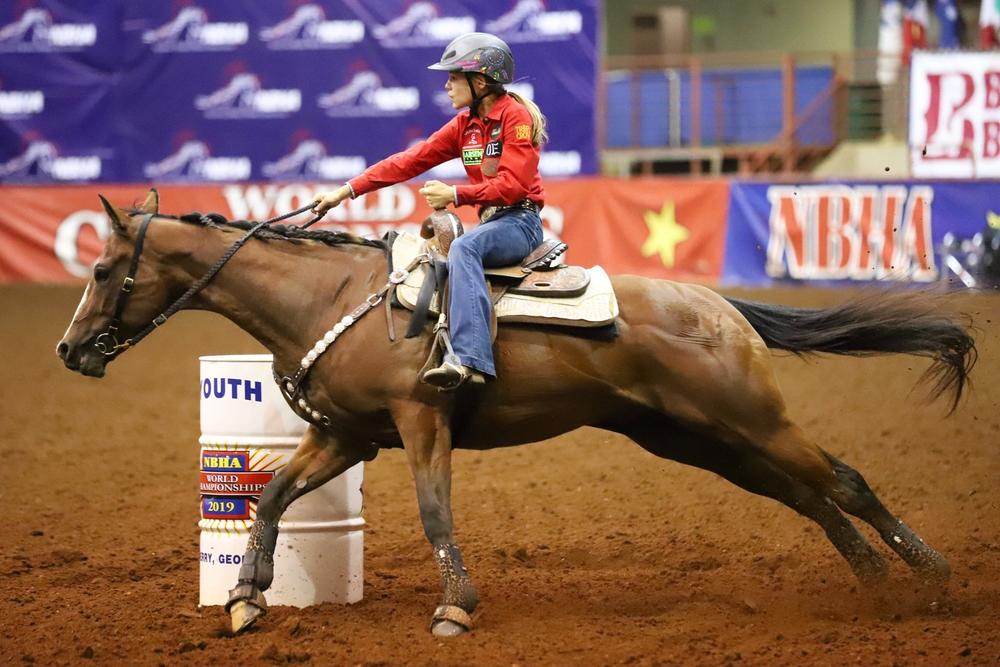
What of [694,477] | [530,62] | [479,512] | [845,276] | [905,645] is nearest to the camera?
Result: [905,645]

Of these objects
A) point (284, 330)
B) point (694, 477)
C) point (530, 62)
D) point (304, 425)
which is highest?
point (530, 62)

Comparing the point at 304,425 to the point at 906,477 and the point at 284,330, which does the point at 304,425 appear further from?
the point at 906,477

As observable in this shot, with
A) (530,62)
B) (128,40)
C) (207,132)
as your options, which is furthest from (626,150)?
(128,40)

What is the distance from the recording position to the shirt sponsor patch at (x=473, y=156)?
5.02 metres

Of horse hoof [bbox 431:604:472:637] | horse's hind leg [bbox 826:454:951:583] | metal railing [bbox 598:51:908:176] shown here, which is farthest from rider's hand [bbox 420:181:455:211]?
metal railing [bbox 598:51:908:176]

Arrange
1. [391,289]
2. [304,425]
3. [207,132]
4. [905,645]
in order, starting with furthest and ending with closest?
[207,132] < [304,425] < [391,289] < [905,645]

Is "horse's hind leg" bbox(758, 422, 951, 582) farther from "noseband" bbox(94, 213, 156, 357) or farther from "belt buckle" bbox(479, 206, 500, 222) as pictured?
"noseband" bbox(94, 213, 156, 357)

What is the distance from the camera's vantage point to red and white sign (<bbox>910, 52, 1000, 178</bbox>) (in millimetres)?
14297

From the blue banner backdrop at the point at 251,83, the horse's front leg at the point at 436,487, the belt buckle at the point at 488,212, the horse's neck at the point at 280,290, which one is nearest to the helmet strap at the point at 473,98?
the belt buckle at the point at 488,212

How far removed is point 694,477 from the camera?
7887mm

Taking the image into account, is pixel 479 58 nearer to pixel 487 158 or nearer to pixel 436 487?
pixel 487 158

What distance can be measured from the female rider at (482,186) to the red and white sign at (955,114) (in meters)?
10.6

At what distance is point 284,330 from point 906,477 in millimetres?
4515

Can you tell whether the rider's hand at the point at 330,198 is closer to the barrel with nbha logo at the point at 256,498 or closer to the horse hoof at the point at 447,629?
the barrel with nbha logo at the point at 256,498
